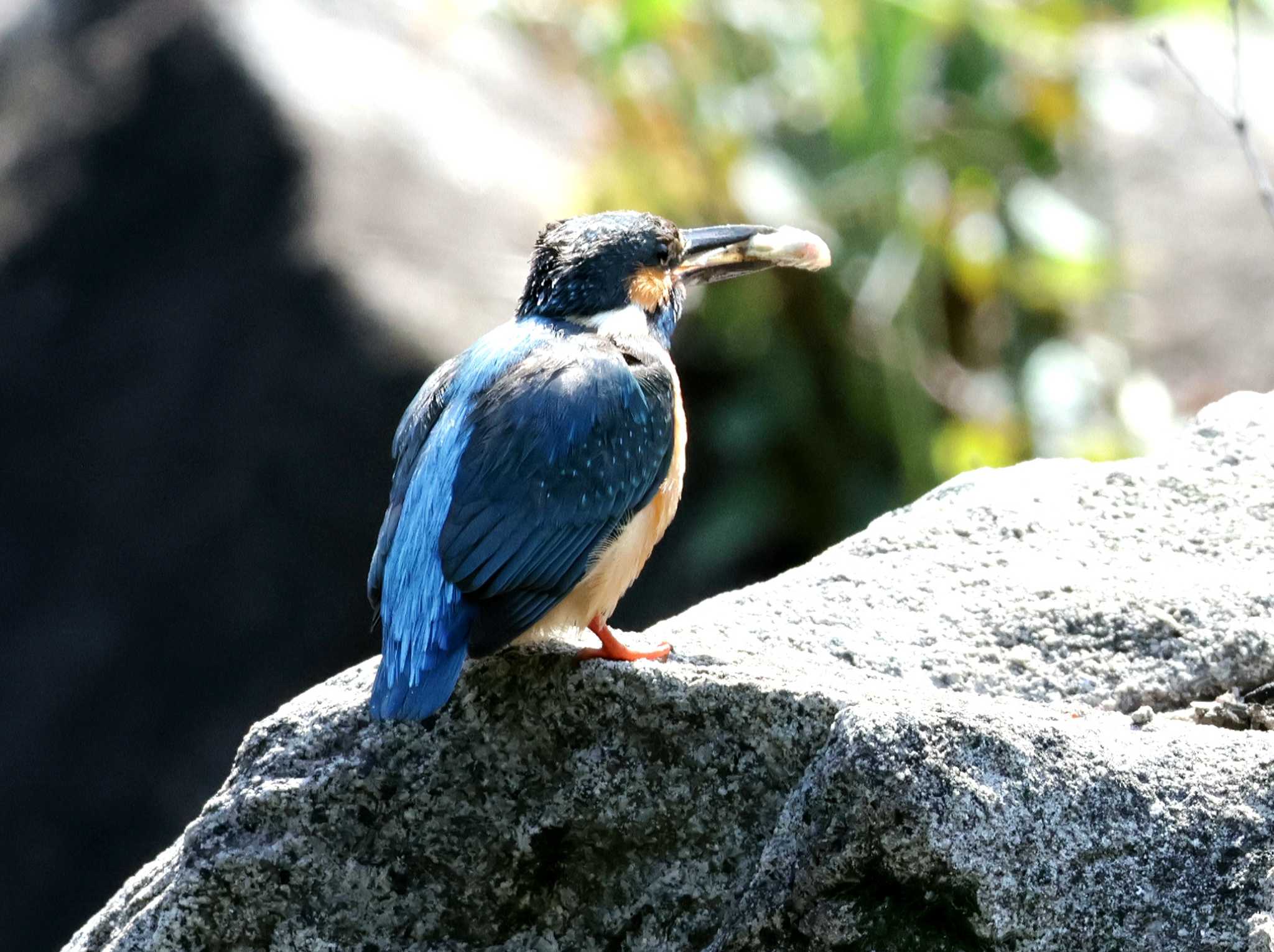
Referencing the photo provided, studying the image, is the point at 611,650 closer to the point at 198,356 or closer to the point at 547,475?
the point at 547,475

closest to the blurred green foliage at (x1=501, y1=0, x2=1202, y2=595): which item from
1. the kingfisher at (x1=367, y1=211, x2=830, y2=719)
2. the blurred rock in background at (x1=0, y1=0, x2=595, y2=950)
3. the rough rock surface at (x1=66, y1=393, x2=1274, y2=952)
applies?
the blurred rock in background at (x1=0, y1=0, x2=595, y2=950)

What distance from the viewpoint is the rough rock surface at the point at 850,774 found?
2396mm

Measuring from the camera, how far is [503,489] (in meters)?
3.18

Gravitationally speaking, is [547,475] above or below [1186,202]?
above

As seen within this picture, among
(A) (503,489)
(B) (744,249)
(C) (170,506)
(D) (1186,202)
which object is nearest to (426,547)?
(A) (503,489)

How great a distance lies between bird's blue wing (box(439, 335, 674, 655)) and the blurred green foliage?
3.30m

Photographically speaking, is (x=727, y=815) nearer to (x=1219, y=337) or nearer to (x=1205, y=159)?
(x=1219, y=337)

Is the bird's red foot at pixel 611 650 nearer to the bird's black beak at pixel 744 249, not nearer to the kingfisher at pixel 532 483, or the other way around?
the kingfisher at pixel 532 483

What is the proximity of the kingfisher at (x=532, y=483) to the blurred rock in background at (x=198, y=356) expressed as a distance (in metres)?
3.00

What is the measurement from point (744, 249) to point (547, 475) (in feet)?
3.85

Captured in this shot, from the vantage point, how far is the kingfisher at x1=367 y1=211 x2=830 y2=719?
297cm

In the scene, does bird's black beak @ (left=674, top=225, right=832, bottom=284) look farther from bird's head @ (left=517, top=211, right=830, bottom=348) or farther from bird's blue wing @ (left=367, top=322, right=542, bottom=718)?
bird's blue wing @ (left=367, top=322, right=542, bottom=718)

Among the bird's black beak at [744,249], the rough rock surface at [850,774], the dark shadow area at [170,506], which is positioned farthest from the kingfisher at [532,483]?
the dark shadow area at [170,506]

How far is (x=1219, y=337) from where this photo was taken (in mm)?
8422
